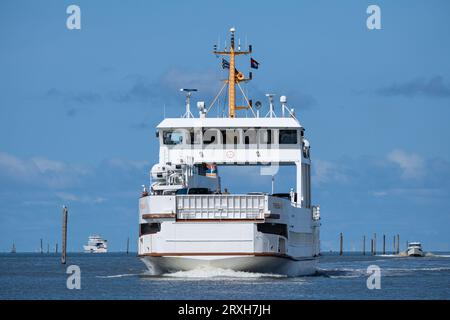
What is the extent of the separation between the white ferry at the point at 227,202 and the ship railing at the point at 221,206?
46 millimetres

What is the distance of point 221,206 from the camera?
5328 centimetres

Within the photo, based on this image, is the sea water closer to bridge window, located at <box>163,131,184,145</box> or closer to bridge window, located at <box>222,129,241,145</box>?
bridge window, located at <box>163,131,184,145</box>

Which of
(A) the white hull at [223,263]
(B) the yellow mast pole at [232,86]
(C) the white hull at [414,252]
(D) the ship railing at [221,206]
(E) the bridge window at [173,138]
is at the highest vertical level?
(B) the yellow mast pole at [232,86]

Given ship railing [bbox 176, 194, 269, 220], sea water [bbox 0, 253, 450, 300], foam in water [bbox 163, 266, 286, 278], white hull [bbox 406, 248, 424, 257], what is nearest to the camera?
sea water [bbox 0, 253, 450, 300]

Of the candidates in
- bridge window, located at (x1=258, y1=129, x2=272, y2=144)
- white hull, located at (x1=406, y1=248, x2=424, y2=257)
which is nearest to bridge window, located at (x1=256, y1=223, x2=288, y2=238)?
bridge window, located at (x1=258, y1=129, x2=272, y2=144)

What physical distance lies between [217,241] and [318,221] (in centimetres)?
1891

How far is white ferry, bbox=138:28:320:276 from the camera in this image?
175ft

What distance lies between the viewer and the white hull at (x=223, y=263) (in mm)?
53469

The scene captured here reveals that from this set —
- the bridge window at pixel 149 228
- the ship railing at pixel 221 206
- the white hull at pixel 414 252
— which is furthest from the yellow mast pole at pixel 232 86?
the white hull at pixel 414 252

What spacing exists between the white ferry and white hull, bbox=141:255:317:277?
0.05 meters

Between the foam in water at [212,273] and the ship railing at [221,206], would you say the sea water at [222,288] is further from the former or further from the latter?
the ship railing at [221,206]

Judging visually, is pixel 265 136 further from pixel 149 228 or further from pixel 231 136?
pixel 149 228

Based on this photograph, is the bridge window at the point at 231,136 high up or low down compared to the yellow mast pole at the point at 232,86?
down
